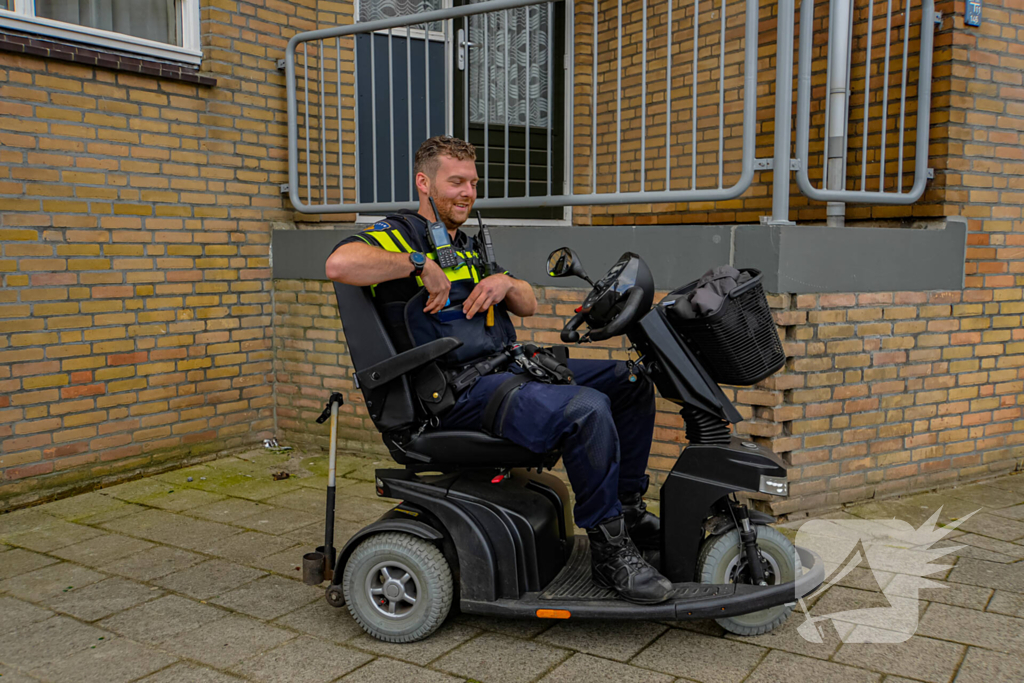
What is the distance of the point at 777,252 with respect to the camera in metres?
3.98

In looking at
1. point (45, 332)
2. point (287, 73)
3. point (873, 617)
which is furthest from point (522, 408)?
point (287, 73)

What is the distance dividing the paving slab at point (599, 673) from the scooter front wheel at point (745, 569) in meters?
0.35

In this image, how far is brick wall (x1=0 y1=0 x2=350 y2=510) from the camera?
180 inches

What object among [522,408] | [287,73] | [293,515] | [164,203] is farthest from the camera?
[287,73]

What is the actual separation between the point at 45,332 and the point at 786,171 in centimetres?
377

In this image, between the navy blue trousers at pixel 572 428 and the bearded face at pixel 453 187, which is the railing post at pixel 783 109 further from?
the navy blue trousers at pixel 572 428

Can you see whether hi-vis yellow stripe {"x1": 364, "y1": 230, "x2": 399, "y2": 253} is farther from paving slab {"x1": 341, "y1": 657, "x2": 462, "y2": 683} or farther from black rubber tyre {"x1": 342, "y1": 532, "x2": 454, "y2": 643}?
paving slab {"x1": 341, "y1": 657, "x2": 462, "y2": 683}

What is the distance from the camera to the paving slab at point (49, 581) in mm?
3463

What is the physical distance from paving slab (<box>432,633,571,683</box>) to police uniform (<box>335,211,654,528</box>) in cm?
44

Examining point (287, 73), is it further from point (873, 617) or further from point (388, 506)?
point (873, 617)

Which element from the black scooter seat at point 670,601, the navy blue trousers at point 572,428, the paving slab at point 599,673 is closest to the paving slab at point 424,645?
the black scooter seat at point 670,601

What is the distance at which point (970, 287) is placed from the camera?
476 centimetres

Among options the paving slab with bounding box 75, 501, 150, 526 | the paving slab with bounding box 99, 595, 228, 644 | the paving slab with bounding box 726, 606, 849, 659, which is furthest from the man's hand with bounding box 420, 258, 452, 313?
the paving slab with bounding box 75, 501, 150, 526

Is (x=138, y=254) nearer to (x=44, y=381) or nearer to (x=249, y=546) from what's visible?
(x=44, y=381)
